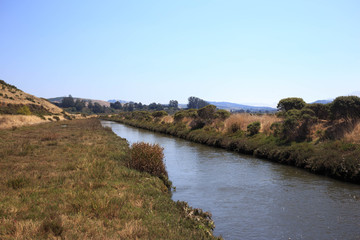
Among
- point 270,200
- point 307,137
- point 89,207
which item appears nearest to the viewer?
point 89,207

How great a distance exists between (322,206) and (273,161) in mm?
11409

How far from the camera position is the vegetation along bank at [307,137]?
58.2ft

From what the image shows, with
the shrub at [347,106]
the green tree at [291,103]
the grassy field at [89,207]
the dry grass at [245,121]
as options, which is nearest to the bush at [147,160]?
the grassy field at [89,207]

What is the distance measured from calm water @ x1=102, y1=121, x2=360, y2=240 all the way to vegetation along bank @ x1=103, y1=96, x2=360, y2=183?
3.68 ft

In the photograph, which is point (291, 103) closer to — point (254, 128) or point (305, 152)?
point (254, 128)

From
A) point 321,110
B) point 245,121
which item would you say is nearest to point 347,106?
point 321,110

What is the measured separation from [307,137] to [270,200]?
12.9 metres

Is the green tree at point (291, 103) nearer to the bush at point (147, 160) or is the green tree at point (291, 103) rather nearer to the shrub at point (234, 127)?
the shrub at point (234, 127)

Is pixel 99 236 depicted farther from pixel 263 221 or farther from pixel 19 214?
pixel 263 221

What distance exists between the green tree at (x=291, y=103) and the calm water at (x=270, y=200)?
13793 mm

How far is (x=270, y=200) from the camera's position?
43.4ft

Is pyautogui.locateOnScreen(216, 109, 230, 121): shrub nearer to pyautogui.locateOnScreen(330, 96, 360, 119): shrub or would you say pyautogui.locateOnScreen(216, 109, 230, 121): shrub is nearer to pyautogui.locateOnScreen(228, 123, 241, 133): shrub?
pyautogui.locateOnScreen(228, 123, 241, 133): shrub

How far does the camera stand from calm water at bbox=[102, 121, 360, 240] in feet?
32.4

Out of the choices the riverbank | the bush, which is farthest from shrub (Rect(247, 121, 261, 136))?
the bush
